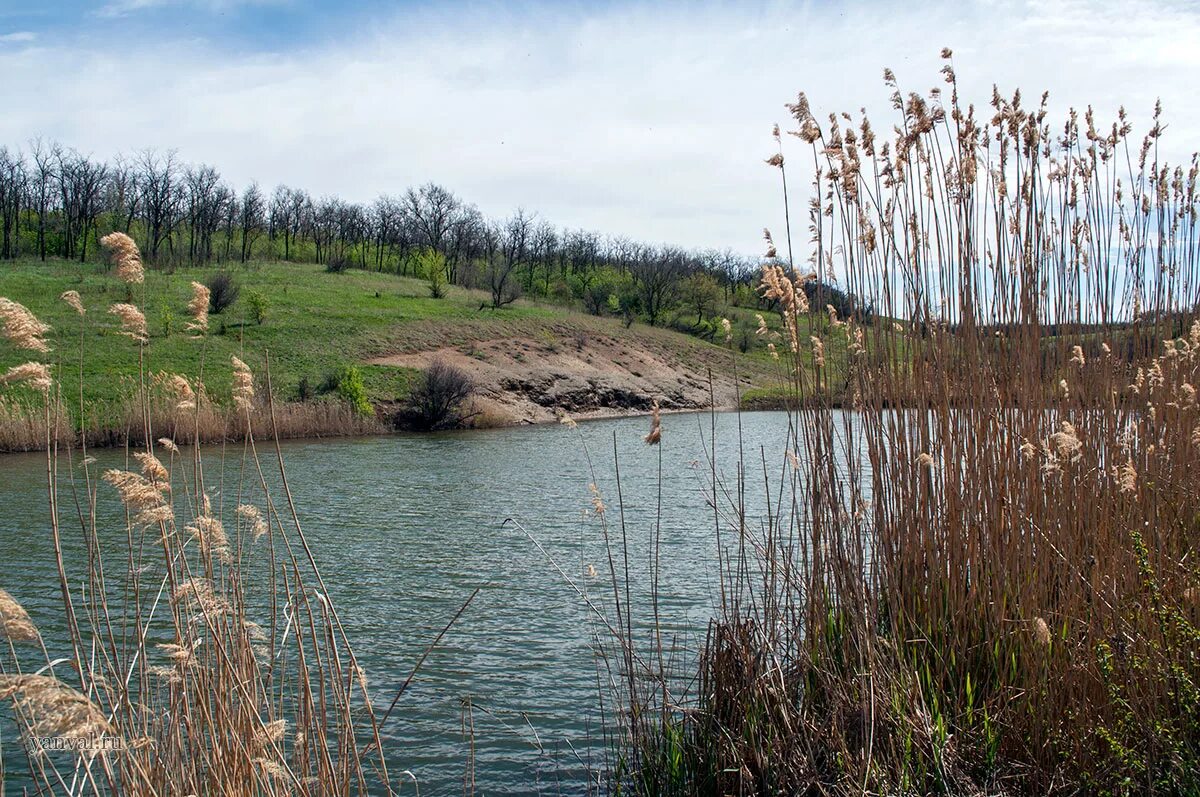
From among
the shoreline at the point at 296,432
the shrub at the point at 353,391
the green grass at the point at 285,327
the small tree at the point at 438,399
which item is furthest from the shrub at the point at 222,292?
the shoreline at the point at 296,432

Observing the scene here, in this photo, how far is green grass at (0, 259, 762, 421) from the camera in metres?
30.2

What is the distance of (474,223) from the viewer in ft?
278

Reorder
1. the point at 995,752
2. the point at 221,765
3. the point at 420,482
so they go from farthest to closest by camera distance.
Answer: the point at 420,482
the point at 995,752
the point at 221,765

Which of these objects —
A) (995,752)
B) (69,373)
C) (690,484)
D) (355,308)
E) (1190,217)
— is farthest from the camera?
(355,308)

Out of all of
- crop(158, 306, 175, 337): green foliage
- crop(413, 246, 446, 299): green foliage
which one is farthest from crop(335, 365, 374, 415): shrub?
crop(413, 246, 446, 299): green foliage

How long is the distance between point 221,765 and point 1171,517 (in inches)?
162

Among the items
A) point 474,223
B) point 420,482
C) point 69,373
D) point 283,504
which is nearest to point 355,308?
point 69,373

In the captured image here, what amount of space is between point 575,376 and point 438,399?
968cm

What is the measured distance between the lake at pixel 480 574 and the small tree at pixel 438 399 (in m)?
9.25

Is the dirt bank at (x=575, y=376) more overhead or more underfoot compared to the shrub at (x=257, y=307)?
more underfoot

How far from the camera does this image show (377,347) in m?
38.6

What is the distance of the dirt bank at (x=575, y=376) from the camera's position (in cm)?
3750

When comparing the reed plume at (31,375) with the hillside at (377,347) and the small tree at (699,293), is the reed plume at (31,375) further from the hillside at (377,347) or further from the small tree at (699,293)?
the small tree at (699,293)

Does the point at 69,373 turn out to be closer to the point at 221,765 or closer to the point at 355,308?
the point at 355,308
